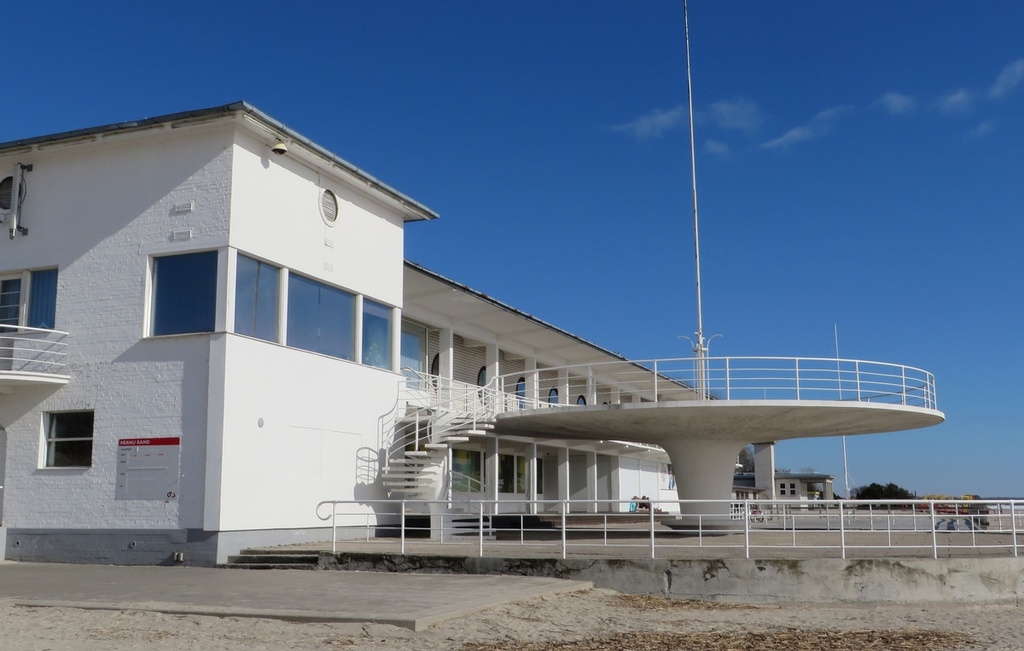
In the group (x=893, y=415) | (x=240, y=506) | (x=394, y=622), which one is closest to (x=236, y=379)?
(x=240, y=506)

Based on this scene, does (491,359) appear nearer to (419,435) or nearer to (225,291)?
(419,435)

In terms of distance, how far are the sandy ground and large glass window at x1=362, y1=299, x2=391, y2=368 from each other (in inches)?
432

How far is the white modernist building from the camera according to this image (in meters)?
18.3

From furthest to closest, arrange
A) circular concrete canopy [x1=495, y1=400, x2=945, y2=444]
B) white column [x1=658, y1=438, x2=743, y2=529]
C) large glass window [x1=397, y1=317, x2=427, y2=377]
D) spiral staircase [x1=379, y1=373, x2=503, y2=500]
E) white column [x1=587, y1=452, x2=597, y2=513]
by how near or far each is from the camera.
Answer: white column [x1=587, y1=452, x2=597, y2=513]
large glass window [x1=397, y1=317, x2=427, y2=377]
white column [x1=658, y1=438, x2=743, y2=529]
spiral staircase [x1=379, y1=373, x2=503, y2=500]
circular concrete canopy [x1=495, y1=400, x2=945, y2=444]

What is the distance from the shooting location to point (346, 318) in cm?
2202

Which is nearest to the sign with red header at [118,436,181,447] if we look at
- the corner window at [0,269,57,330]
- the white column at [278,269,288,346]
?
the white column at [278,269,288,346]

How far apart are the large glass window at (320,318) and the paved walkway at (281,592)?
5445mm

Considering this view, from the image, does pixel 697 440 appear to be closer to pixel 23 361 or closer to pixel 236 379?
pixel 236 379

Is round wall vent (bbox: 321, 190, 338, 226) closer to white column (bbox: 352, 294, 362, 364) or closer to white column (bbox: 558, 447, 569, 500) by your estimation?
white column (bbox: 352, 294, 362, 364)

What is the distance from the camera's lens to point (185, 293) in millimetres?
18781

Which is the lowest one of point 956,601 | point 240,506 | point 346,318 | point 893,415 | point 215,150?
point 956,601

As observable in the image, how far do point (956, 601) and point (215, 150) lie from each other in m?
14.7

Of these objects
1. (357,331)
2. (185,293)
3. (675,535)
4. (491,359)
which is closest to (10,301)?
(185,293)

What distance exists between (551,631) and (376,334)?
13188 mm
